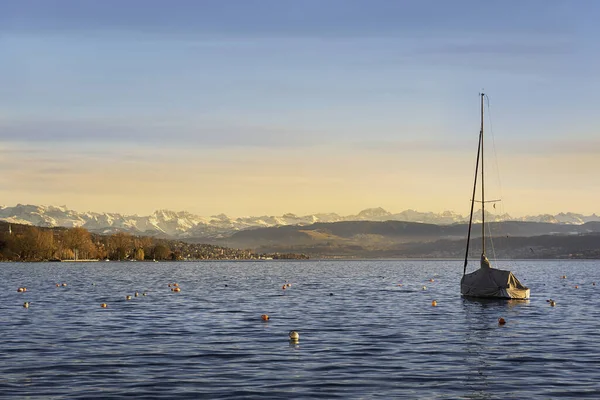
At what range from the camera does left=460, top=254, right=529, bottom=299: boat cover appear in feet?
274

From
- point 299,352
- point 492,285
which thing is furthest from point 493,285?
point 299,352

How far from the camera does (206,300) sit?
299ft

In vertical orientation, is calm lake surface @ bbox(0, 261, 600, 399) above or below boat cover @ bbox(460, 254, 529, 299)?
below

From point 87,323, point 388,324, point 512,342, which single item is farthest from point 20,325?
point 512,342

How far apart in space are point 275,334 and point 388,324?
37.5 ft

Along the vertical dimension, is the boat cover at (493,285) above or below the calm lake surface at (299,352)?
above

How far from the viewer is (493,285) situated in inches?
3297

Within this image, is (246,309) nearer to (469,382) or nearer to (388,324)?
(388,324)

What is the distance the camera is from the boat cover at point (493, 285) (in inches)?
3290

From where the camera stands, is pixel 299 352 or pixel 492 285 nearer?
pixel 299 352

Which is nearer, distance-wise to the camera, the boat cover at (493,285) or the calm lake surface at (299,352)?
the calm lake surface at (299,352)

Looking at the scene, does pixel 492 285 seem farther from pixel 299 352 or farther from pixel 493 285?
pixel 299 352

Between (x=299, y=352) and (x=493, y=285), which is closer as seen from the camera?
(x=299, y=352)

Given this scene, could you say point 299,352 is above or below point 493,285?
below
